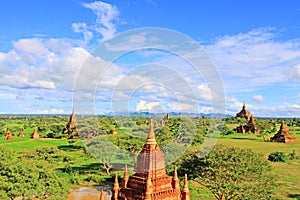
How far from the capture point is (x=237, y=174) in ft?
85.5

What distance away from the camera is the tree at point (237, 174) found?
24.8 meters

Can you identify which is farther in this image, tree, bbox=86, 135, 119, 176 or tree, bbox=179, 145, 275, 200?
tree, bbox=86, 135, 119, 176

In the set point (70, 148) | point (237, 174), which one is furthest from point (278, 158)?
point (70, 148)

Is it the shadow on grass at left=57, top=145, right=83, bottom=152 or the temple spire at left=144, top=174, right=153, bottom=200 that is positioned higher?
the temple spire at left=144, top=174, right=153, bottom=200

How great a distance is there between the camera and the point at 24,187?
23031mm

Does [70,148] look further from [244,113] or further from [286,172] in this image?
[244,113]

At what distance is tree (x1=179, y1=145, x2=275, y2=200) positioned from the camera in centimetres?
2483

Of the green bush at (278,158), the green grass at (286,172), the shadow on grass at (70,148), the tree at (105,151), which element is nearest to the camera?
the green grass at (286,172)

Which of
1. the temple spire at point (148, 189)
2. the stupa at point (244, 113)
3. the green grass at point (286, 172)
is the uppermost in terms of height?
the stupa at point (244, 113)

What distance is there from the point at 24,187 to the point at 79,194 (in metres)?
11.9

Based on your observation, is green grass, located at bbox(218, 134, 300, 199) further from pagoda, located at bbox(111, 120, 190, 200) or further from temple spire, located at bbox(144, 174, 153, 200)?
temple spire, located at bbox(144, 174, 153, 200)

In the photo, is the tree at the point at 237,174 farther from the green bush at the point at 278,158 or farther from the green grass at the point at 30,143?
the green grass at the point at 30,143

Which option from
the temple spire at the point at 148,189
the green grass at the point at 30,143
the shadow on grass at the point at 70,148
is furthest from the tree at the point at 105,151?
the temple spire at the point at 148,189

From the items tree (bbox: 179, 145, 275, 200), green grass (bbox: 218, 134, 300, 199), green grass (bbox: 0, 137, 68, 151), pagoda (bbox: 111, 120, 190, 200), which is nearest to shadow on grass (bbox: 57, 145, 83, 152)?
green grass (bbox: 0, 137, 68, 151)
